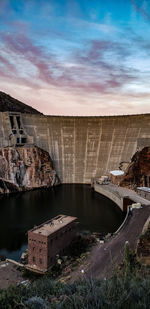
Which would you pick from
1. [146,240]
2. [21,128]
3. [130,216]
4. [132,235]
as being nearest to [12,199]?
[21,128]

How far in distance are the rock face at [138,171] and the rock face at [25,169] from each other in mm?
15170

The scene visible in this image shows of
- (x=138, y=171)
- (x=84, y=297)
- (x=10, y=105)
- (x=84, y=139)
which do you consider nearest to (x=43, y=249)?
(x=84, y=297)

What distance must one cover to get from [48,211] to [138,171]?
18.0 metres

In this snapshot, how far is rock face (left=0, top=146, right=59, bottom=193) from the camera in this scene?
48.3 m

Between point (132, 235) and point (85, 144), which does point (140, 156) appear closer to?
point (85, 144)

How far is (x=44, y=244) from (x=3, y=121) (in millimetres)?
38635

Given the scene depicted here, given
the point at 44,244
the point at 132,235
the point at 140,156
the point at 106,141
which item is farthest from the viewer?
the point at 106,141

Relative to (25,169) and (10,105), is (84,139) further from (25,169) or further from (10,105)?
(10,105)

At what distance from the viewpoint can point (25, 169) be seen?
50.7 m

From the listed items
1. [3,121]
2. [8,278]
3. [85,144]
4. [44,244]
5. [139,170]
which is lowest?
[8,278]

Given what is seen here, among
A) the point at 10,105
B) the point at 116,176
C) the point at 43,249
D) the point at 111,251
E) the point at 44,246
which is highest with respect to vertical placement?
the point at 10,105

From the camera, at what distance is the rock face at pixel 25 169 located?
48344mm

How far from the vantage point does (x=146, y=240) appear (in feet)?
65.7

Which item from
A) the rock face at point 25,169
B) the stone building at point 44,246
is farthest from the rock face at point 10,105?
the stone building at point 44,246
